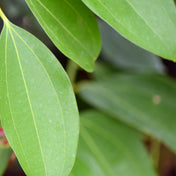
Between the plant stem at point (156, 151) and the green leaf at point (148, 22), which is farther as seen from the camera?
the plant stem at point (156, 151)

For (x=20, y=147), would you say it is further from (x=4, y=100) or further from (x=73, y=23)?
(x=73, y=23)

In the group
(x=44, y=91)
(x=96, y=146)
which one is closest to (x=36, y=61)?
(x=44, y=91)

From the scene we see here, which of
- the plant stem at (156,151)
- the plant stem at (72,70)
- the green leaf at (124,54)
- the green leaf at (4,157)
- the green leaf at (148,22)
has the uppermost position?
the green leaf at (148,22)

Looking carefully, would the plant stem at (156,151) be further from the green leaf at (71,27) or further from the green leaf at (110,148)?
the green leaf at (71,27)

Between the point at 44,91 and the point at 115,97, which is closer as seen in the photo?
the point at 44,91

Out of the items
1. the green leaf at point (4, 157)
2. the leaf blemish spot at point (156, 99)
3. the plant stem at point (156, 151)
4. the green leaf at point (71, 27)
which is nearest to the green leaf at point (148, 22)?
the green leaf at point (71, 27)

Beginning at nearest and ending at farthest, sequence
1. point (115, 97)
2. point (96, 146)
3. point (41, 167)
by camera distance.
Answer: point (41, 167), point (96, 146), point (115, 97)

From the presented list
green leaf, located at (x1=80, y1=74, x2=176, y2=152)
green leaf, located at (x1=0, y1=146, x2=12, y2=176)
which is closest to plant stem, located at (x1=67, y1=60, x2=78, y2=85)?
green leaf, located at (x1=80, y1=74, x2=176, y2=152)

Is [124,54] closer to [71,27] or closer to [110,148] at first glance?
[110,148]
